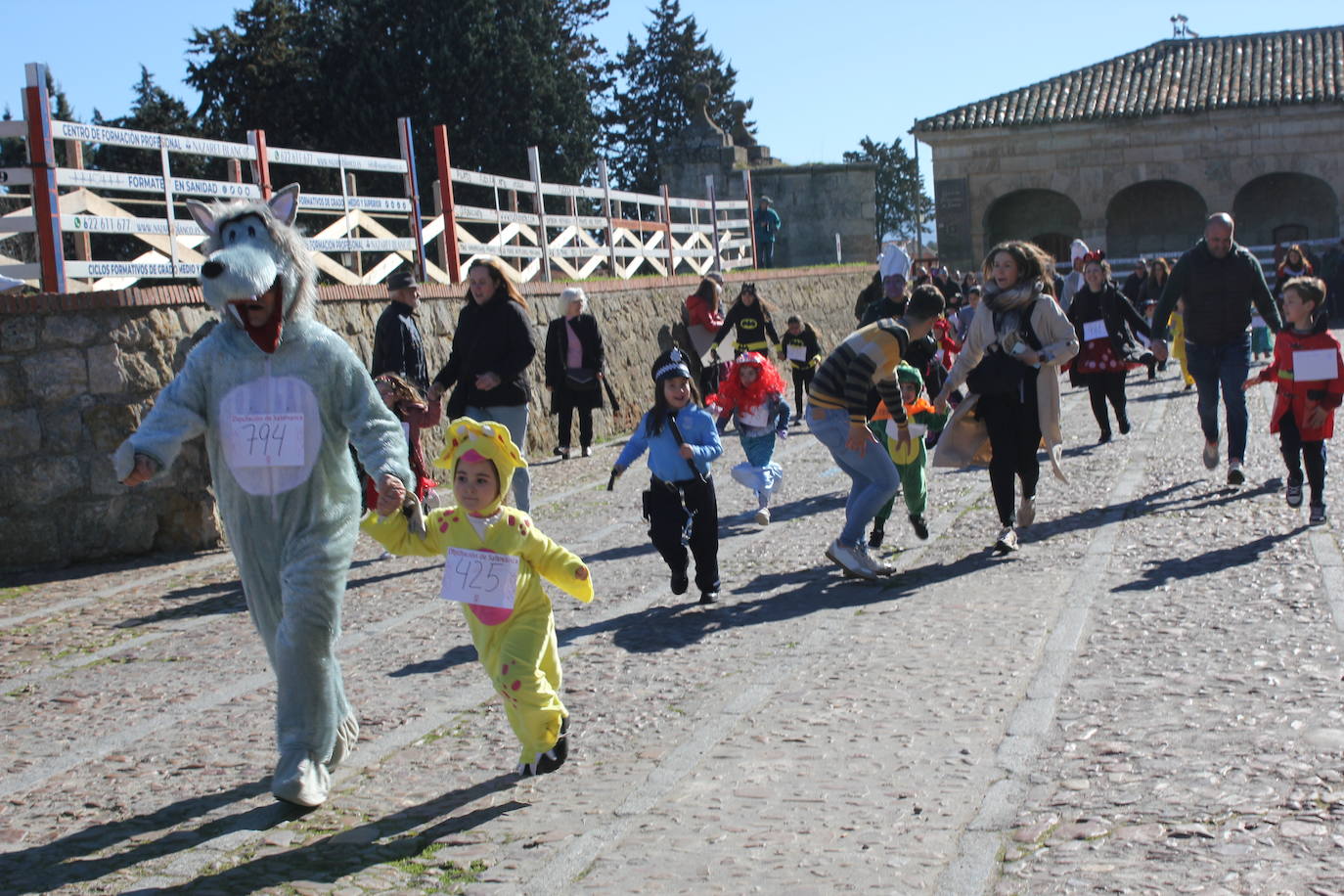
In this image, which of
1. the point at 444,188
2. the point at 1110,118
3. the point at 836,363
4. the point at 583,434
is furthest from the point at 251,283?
the point at 1110,118

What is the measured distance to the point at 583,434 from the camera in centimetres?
1512

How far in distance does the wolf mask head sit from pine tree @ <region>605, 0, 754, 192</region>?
5824cm

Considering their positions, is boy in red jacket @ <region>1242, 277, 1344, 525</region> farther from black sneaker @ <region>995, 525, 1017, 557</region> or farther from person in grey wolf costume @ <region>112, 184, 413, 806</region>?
person in grey wolf costume @ <region>112, 184, 413, 806</region>

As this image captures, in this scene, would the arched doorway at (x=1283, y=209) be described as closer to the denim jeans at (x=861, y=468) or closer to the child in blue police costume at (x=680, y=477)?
the denim jeans at (x=861, y=468)

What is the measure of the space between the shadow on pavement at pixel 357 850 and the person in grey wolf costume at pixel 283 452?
28 centimetres

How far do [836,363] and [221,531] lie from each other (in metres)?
4.77

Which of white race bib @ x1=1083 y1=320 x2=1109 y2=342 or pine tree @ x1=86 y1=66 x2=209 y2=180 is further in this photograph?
pine tree @ x1=86 y1=66 x2=209 y2=180

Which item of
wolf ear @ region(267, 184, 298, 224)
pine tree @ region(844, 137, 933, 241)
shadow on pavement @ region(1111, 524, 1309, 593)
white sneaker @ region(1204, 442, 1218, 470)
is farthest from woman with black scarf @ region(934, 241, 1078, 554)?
pine tree @ region(844, 137, 933, 241)

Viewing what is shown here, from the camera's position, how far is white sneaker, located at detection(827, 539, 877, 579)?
7906 mm

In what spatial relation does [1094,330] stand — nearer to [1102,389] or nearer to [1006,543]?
[1102,389]

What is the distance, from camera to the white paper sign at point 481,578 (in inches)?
191

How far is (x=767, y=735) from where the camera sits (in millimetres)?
5203

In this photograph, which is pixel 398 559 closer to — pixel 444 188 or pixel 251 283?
pixel 251 283

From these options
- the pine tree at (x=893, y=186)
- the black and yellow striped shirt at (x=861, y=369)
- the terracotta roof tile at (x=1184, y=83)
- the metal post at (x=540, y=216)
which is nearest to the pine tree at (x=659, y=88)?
the terracotta roof tile at (x=1184, y=83)
